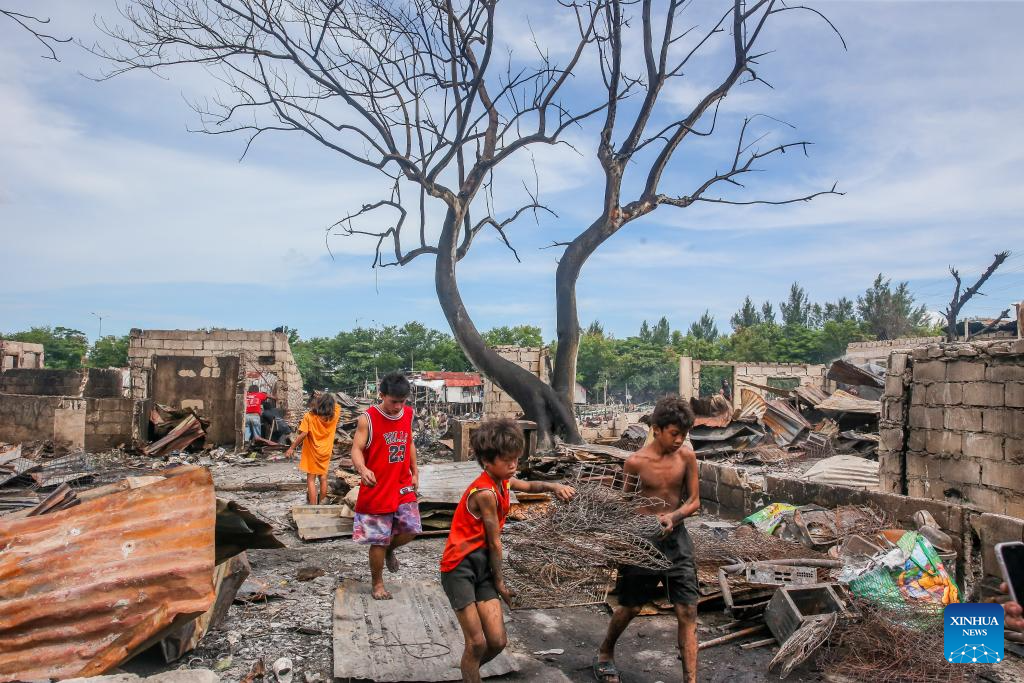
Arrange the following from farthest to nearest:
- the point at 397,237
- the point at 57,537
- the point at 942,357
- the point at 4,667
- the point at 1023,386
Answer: the point at 397,237, the point at 942,357, the point at 1023,386, the point at 57,537, the point at 4,667

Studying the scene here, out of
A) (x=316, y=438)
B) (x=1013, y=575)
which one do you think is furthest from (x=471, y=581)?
(x=316, y=438)

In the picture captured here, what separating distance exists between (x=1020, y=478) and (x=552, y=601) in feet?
17.8

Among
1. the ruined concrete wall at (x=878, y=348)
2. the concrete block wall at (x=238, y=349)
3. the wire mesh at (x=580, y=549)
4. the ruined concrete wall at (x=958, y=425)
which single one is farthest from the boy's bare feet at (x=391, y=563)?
the ruined concrete wall at (x=878, y=348)

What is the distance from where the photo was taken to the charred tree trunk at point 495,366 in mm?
12773

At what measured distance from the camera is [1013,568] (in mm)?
2746

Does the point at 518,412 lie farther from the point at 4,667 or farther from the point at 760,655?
the point at 4,667

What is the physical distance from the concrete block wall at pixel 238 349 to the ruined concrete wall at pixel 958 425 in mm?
13941

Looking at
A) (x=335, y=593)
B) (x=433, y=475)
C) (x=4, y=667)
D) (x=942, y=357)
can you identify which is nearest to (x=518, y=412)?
(x=433, y=475)

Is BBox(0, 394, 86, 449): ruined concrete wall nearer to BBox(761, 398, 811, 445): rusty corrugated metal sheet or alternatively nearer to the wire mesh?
the wire mesh

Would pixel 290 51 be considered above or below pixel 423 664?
above

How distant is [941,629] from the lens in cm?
422

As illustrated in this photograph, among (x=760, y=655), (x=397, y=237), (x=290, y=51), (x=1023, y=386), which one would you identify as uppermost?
(x=290, y=51)

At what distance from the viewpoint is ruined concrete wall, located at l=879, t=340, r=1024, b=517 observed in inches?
276

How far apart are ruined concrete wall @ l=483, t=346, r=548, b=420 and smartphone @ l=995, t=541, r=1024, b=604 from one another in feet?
42.8
